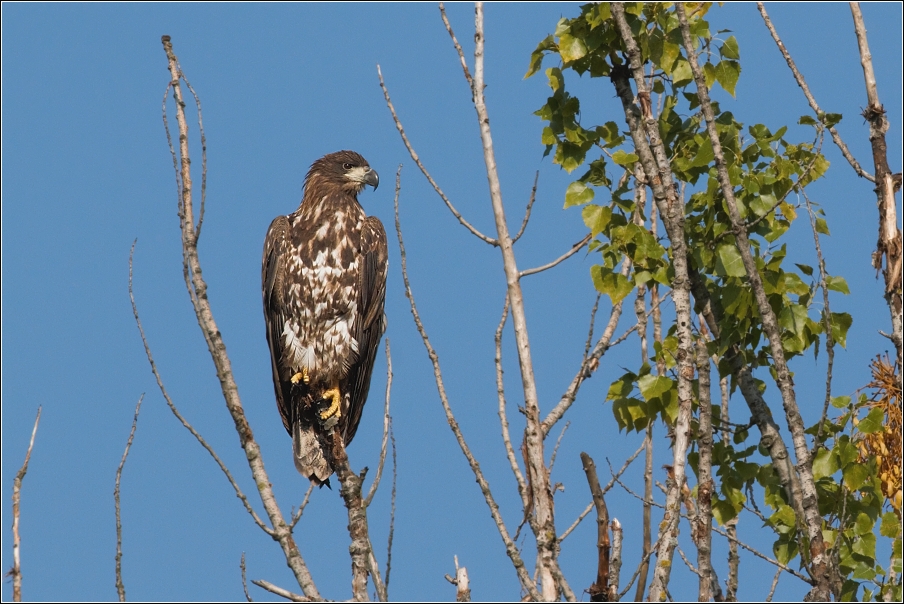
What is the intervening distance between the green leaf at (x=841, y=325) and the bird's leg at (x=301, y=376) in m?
3.61

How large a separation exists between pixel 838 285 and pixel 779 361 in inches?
29.5

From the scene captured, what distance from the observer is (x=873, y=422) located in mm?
4895

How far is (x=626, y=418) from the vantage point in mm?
5266

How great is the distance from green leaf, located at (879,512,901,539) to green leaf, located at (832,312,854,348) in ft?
2.86

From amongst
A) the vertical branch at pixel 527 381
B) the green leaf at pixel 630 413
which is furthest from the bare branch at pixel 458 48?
the green leaf at pixel 630 413

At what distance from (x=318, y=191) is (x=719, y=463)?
12.3ft

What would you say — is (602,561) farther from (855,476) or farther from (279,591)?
(855,476)

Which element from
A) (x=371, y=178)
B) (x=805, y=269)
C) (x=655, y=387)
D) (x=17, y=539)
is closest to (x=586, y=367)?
(x=655, y=387)

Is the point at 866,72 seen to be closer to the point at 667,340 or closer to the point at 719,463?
the point at 667,340

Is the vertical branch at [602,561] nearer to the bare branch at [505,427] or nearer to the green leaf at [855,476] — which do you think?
the bare branch at [505,427]

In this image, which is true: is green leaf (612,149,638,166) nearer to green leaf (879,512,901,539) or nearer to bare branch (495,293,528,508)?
bare branch (495,293,528,508)

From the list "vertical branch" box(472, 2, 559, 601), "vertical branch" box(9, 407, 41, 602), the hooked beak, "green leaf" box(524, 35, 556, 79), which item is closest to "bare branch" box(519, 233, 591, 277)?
"vertical branch" box(472, 2, 559, 601)

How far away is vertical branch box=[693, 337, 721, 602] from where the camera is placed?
4.35m

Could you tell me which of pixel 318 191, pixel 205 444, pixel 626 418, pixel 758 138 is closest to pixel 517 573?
pixel 626 418
